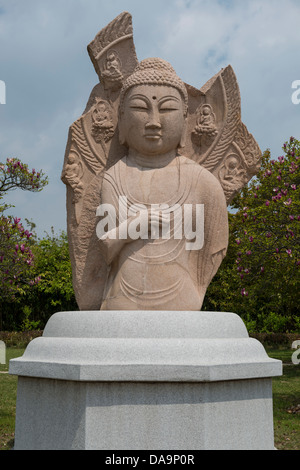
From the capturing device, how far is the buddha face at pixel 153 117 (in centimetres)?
521

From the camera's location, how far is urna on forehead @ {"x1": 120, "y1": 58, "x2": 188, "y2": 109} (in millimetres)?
5238

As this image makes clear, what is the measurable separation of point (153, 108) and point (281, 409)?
5.63m

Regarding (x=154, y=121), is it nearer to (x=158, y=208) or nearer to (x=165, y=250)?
(x=158, y=208)

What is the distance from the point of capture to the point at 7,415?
8250mm

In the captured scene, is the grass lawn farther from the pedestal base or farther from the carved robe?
the carved robe

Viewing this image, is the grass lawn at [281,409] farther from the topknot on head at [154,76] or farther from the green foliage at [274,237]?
the topknot on head at [154,76]

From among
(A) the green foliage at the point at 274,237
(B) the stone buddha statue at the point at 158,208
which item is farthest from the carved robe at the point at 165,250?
(A) the green foliage at the point at 274,237

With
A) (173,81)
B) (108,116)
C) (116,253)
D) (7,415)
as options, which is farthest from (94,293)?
(7,415)

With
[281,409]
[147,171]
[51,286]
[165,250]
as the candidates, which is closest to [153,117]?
[147,171]

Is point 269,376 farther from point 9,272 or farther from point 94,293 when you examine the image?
point 9,272

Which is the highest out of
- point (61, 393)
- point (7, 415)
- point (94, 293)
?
point (94, 293)

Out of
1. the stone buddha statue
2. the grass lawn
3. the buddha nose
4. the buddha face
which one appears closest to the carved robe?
the stone buddha statue

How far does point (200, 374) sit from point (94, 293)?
186 centimetres

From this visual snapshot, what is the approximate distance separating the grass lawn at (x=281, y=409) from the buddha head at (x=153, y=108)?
12.1 feet
